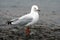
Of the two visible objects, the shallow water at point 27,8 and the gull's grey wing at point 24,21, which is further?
the shallow water at point 27,8

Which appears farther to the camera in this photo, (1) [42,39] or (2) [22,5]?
(2) [22,5]

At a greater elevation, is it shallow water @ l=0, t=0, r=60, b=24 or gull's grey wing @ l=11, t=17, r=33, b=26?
gull's grey wing @ l=11, t=17, r=33, b=26

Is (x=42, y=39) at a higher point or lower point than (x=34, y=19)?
lower

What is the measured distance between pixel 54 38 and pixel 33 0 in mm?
8868

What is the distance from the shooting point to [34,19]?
9469mm

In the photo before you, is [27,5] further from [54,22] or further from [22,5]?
[54,22]

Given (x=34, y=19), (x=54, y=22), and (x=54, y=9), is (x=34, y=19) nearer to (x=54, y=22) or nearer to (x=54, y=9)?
(x=54, y=22)

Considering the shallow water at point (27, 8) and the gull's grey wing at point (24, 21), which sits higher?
the gull's grey wing at point (24, 21)

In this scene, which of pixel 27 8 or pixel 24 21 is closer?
pixel 24 21

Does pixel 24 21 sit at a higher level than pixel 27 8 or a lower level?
higher

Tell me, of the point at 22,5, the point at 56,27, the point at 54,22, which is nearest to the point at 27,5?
the point at 22,5

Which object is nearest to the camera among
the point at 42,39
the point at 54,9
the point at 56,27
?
the point at 42,39

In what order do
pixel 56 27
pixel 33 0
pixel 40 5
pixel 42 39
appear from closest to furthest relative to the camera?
pixel 42 39 < pixel 56 27 < pixel 40 5 < pixel 33 0

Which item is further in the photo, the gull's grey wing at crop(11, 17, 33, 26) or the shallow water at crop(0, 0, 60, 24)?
the shallow water at crop(0, 0, 60, 24)
